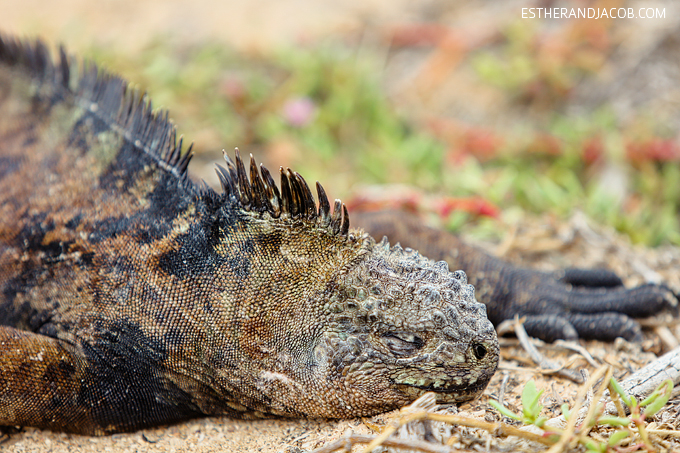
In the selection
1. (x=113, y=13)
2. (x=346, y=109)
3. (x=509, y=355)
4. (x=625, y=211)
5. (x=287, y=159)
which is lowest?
(x=509, y=355)

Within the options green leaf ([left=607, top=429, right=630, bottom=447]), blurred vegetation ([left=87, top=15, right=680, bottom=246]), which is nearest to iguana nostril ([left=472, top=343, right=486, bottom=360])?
green leaf ([left=607, top=429, right=630, bottom=447])

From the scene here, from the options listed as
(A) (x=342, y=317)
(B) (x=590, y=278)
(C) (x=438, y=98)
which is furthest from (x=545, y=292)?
(C) (x=438, y=98)

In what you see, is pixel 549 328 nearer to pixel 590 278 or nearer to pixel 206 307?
pixel 590 278

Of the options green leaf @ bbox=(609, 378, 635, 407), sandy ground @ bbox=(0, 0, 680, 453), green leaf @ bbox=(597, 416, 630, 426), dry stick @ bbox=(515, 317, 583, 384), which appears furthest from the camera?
dry stick @ bbox=(515, 317, 583, 384)

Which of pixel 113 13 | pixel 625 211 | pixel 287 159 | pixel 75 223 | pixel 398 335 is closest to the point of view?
pixel 398 335

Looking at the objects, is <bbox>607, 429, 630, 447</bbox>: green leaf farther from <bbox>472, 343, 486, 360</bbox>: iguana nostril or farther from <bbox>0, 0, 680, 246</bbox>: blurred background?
<bbox>0, 0, 680, 246</bbox>: blurred background

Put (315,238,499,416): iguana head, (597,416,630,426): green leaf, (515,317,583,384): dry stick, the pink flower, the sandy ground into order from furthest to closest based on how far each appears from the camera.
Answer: the pink flower → (515,317,583,384): dry stick → the sandy ground → (315,238,499,416): iguana head → (597,416,630,426): green leaf

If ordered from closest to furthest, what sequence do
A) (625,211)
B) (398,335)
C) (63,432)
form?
(398,335) → (63,432) → (625,211)

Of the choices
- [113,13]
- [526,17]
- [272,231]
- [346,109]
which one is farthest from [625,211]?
[113,13]

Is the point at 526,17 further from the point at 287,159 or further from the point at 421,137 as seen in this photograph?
the point at 287,159
